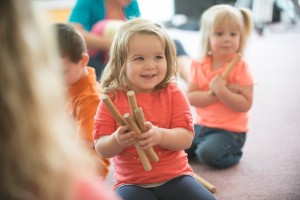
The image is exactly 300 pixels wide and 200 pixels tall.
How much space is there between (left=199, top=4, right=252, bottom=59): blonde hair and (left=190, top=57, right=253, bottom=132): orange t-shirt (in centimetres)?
6

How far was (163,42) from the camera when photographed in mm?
987

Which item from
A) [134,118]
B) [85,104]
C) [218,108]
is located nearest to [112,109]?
[134,118]

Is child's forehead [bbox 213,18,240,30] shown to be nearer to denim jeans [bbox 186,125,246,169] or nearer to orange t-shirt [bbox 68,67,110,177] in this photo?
denim jeans [bbox 186,125,246,169]

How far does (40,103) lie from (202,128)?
109cm

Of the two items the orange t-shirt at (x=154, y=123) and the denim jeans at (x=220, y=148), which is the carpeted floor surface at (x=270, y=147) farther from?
the orange t-shirt at (x=154, y=123)

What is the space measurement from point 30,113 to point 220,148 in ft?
3.41

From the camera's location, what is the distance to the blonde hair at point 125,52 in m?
0.98

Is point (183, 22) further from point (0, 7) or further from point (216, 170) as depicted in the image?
point (0, 7)

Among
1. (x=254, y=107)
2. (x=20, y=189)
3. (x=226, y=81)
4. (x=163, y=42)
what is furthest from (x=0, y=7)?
(x=254, y=107)

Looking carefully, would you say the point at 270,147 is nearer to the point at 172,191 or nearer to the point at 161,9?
the point at 172,191

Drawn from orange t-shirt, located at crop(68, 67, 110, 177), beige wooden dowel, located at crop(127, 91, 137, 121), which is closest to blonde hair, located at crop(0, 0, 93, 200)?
beige wooden dowel, located at crop(127, 91, 137, 121)

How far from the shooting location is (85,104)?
1.17 meters

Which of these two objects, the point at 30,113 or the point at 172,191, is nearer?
the point at 30,113

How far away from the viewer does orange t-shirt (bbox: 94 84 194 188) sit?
0.99m
